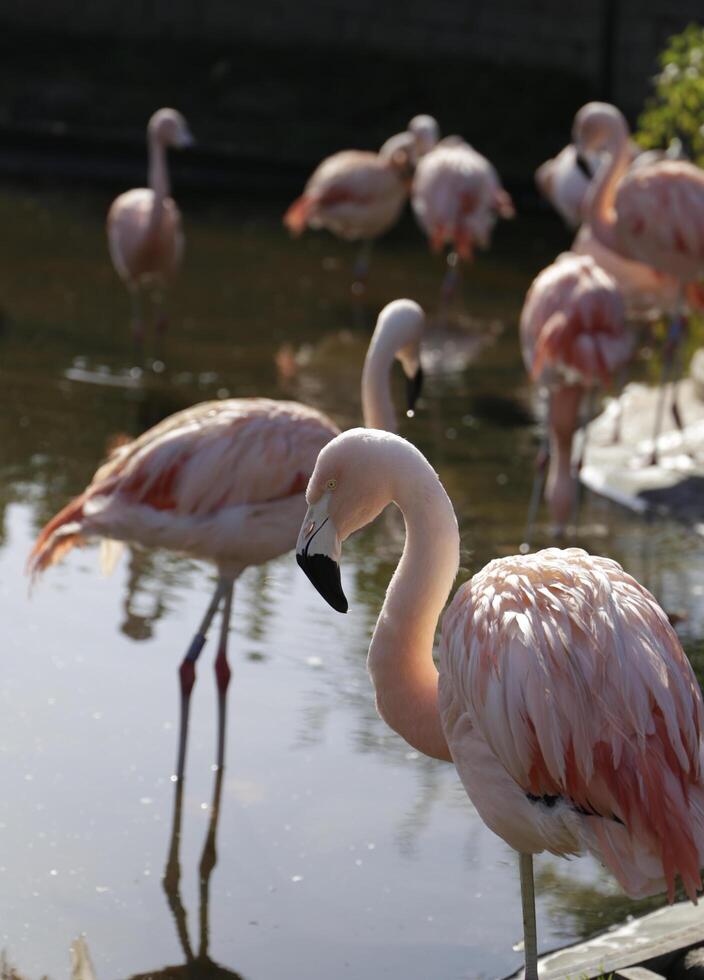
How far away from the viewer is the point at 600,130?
793cm

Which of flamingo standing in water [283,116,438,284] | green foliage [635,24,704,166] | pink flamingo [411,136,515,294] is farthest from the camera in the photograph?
flamingo standing in water [283,116,438,284]

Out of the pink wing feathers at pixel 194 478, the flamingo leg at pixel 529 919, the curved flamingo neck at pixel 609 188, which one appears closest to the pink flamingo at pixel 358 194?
the curved flamingo neck at pixel 609 188

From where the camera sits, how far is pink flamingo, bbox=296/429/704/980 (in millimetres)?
2750

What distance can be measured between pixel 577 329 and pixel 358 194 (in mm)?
5129

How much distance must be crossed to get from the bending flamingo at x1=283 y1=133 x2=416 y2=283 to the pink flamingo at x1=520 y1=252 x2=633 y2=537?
4642 millimetres

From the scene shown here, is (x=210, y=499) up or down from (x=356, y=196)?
down

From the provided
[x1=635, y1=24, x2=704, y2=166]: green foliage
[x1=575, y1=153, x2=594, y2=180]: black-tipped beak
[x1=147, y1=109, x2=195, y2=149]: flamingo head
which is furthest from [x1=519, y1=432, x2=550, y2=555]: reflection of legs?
[x1=147, y1=109, x2=195, y2=149]: flamingo head

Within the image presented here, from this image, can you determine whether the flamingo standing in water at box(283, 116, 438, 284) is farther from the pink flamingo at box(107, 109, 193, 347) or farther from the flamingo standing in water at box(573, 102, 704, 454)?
the flamingo standing in water at box(573, 102, 704, 454)

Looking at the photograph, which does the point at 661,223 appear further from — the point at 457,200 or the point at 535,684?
the point at 535,684

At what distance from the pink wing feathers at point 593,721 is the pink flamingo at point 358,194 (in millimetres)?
8140

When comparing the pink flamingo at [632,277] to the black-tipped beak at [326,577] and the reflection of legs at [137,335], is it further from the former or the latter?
the black-tipped beak at [326,577]

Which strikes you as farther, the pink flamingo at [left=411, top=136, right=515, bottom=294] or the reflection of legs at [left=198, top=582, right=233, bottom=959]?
the pink flamingo at [left=411, top=136, right=515, bottom=294]

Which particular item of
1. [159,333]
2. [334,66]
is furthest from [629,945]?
[334,66]

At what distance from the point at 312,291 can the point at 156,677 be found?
20.1 ft
